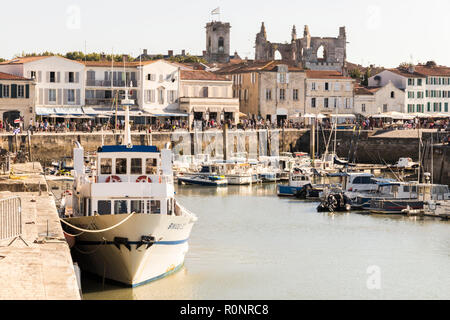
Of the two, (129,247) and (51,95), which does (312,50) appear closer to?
(51,95)

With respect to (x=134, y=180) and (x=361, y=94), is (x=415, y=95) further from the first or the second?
(x=134, y=180)

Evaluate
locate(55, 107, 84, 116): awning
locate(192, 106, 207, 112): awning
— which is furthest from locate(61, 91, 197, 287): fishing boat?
locate(192, 106, 207, 112): awning

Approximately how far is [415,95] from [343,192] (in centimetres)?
5219

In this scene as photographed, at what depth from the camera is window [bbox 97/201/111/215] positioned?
28.4 meters

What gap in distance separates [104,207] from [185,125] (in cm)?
5552

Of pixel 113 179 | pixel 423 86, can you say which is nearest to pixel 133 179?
pixel 113 179

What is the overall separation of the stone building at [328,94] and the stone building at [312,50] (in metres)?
30.6

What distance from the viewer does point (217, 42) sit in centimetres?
13650

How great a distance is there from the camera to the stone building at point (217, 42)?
13575 centimetres

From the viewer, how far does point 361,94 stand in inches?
3917

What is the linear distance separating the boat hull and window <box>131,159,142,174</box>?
272 centimetres

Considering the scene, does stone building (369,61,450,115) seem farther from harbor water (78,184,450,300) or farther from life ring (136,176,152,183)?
life ring (136,176,152,183)

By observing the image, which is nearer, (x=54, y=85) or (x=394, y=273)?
(x=394, y=273)

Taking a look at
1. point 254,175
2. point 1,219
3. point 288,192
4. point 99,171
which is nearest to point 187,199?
point 288,192
